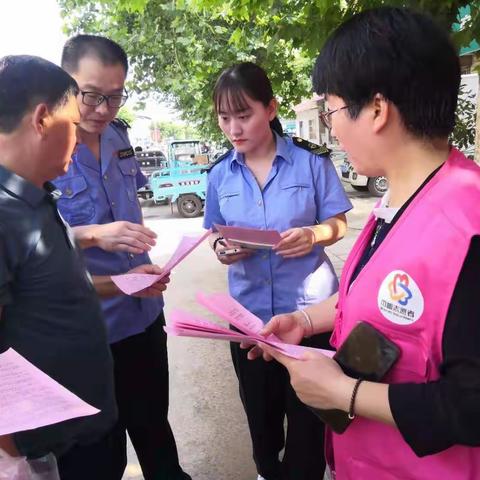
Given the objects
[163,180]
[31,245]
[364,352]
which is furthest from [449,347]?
[163,180]

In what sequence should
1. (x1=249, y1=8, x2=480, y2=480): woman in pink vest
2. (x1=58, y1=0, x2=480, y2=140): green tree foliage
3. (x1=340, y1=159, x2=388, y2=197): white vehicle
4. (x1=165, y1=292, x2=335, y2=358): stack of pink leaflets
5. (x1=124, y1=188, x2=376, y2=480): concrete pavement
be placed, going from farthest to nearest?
(x1=340, y1=159, x2=388, y2=197): white vehicle, (x1=58, y1=0, x2=480, y2=140): green tree foliage, (x1=124, y1=188, x2=376, y2=480): concrete pavement, (x1=165, y1=292, x2=335, y2=358): stack of pink leaflets, (x1=249, y1=8, x2=480, y2=480): woman in pink vest

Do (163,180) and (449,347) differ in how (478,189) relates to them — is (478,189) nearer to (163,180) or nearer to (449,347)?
(449,347)

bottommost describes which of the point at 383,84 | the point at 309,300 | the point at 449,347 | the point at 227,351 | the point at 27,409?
the point at 227,351

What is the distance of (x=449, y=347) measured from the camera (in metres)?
0.76

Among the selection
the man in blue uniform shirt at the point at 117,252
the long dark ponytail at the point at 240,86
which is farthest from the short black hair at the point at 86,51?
the long dark ponytail at the point at 240,86

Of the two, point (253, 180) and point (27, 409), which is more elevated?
point (253, 180)

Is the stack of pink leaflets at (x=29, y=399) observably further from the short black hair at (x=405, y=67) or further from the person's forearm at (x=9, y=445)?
the short black hair at (x=405, y=67)

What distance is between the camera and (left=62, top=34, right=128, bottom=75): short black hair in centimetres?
164

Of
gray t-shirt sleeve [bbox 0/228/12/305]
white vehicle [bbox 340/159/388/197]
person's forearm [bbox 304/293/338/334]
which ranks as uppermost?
gray t-shirt sleeve [bbox 0/228/12/305]

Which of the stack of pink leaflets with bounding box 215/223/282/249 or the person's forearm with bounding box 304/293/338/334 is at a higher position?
the stack of pink leaflets with bounding box 215/223/282/249

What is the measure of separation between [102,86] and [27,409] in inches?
47.0

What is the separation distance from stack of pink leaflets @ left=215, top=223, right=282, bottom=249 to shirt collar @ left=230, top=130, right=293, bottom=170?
0.44 metres

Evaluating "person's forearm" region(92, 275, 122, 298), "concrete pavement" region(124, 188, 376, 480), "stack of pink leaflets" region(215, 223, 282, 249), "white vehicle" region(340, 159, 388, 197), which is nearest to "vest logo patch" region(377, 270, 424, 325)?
"stack of pink leaflets" region(215, 223, 282, 249)

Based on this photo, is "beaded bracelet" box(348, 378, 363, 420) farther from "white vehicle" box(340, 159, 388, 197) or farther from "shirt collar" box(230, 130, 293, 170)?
"white vehicle" box(340, 159, 388, 197)
